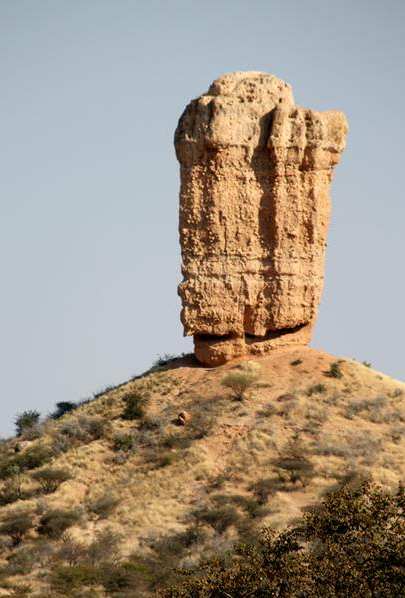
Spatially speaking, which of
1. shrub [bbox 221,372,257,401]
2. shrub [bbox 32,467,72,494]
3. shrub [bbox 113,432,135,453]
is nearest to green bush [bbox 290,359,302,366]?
shrub [bbox 221,372,257,401]

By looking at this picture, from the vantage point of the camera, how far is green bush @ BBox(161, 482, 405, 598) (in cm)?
1662

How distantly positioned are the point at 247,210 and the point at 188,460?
7.08 metres

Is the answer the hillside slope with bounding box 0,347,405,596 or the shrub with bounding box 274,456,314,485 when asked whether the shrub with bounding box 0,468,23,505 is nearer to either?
the hillside slope with bounding box 0,347,405,596

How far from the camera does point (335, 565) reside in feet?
55.9

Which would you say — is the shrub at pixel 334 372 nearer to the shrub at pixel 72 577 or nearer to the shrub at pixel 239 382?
the shrub at pixel 239 382

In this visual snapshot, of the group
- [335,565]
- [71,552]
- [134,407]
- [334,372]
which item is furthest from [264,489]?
[335,565]

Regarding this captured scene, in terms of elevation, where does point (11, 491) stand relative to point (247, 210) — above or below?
below

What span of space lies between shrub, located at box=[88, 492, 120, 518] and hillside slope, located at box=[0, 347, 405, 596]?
0.03 meters

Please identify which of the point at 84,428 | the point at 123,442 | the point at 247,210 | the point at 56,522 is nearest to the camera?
the point at 56,522

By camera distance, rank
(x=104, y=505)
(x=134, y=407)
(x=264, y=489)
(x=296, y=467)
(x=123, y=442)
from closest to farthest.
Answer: (x=264, y=489), (x=104, y=505), (x=296, y=467), (x=123, y=442), (x=134, y=407)

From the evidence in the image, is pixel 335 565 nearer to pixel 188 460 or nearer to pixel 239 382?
pixel 188 460

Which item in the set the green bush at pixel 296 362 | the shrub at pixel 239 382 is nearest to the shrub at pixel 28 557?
the shrub at pixel 239 382

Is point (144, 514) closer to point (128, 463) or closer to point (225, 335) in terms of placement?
point (128, 463)

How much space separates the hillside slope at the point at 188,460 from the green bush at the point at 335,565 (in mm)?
5053
